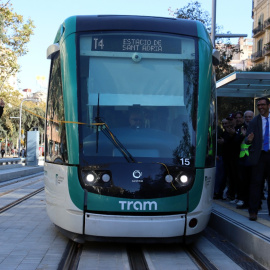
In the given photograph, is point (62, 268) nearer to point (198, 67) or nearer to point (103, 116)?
point (103, 116)

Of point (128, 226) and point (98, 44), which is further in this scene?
point (98, 44)

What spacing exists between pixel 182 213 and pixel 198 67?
195 centimetres

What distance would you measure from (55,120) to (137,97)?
119 centimetres

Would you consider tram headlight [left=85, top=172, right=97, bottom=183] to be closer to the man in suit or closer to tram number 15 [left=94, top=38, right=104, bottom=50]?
tram number 15 [left=94, top=38, right=104, bottom=50]

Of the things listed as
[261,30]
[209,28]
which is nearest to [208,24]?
[209,28]

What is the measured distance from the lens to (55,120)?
6652 millimetres

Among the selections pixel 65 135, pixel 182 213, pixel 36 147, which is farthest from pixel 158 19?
pixel 36 147

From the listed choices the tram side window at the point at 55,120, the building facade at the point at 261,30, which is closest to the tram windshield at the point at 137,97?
the tram side window at the point at 55,120

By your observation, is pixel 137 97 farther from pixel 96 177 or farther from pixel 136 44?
pixel 96 177

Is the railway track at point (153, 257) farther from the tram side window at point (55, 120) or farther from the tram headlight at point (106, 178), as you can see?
the tram side window at point (55, 120)

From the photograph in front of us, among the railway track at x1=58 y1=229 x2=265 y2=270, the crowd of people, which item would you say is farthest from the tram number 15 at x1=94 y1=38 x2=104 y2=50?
the railway track at x1=58 y1=229 x2=265 y2=270

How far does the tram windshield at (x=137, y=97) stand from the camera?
20.0ft

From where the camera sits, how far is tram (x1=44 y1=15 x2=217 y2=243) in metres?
5.83

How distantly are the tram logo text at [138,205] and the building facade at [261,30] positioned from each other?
45.7 metres
